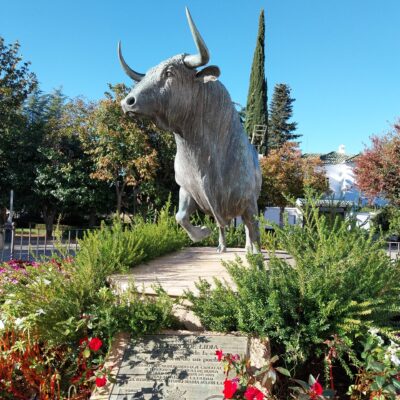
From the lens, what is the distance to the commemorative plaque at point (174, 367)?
218 cm

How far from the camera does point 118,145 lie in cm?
1487

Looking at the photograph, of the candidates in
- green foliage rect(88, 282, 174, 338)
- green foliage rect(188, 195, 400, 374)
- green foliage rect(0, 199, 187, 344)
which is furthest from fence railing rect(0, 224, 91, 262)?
green foliage rect(188, 195, 400, 374)

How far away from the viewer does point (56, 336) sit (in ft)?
8.59

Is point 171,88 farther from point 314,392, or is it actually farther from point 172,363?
point 314,392

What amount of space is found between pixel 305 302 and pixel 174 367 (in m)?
0.96

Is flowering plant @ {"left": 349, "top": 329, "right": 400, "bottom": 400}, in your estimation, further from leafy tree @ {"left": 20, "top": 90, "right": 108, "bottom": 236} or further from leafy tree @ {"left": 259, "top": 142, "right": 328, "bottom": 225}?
leafy tree @ {"left": 259, "top": 142, "right": 328, "bottom": 225}

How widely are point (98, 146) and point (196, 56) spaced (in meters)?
13.2

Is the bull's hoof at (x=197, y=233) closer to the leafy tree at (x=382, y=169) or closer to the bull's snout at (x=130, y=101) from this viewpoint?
the bull's snout at (x=130, y=101)

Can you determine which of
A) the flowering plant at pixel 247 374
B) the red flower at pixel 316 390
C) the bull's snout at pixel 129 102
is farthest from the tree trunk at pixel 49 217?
the red flower at pixel 316 390

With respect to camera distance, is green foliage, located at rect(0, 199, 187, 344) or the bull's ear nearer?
green foliage, located at rect(0, 199, 187, 344)

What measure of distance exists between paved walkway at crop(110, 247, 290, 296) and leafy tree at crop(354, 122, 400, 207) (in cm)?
1394

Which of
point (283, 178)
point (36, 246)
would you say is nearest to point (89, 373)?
point (36, 246)

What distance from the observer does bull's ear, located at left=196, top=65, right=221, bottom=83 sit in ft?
11.0

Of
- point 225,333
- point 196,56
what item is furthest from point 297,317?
point 196,56
